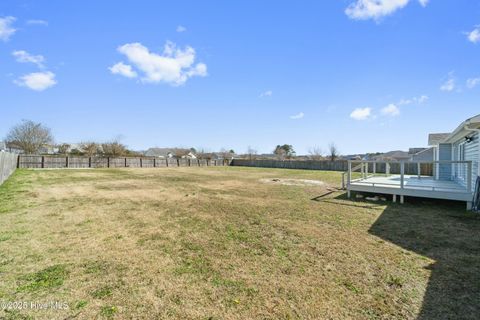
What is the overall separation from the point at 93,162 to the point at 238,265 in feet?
96.5

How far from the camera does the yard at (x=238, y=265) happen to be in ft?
7.48

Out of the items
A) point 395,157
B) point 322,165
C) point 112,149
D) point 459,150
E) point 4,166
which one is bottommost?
point 322,165

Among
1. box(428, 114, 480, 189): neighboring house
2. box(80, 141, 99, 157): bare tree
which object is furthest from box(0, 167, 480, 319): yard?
box(80, 141, 99, 157): bare tree

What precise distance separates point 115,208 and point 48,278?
4.10 meters

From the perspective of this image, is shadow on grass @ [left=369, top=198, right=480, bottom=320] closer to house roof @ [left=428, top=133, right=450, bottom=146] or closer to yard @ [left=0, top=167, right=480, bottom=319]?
yard @ [left=0, top=167, right=480, bottom=319]

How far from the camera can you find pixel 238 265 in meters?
3.21

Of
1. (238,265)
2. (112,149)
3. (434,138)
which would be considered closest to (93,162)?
(112,149)

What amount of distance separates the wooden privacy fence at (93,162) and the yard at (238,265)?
2207cm

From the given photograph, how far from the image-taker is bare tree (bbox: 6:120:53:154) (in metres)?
31.5

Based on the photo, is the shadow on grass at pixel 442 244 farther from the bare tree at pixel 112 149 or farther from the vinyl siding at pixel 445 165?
the bare tree at pixel 112 149

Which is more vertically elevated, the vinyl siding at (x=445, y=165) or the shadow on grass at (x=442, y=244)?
the vinyl siding at (x=445, y=165)

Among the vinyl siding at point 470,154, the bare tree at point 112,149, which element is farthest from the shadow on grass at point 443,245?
the bare tree at point 112,149

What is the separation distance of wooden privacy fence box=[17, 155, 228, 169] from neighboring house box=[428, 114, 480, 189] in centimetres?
2967

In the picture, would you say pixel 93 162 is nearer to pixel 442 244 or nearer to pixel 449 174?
pixel 442 244
